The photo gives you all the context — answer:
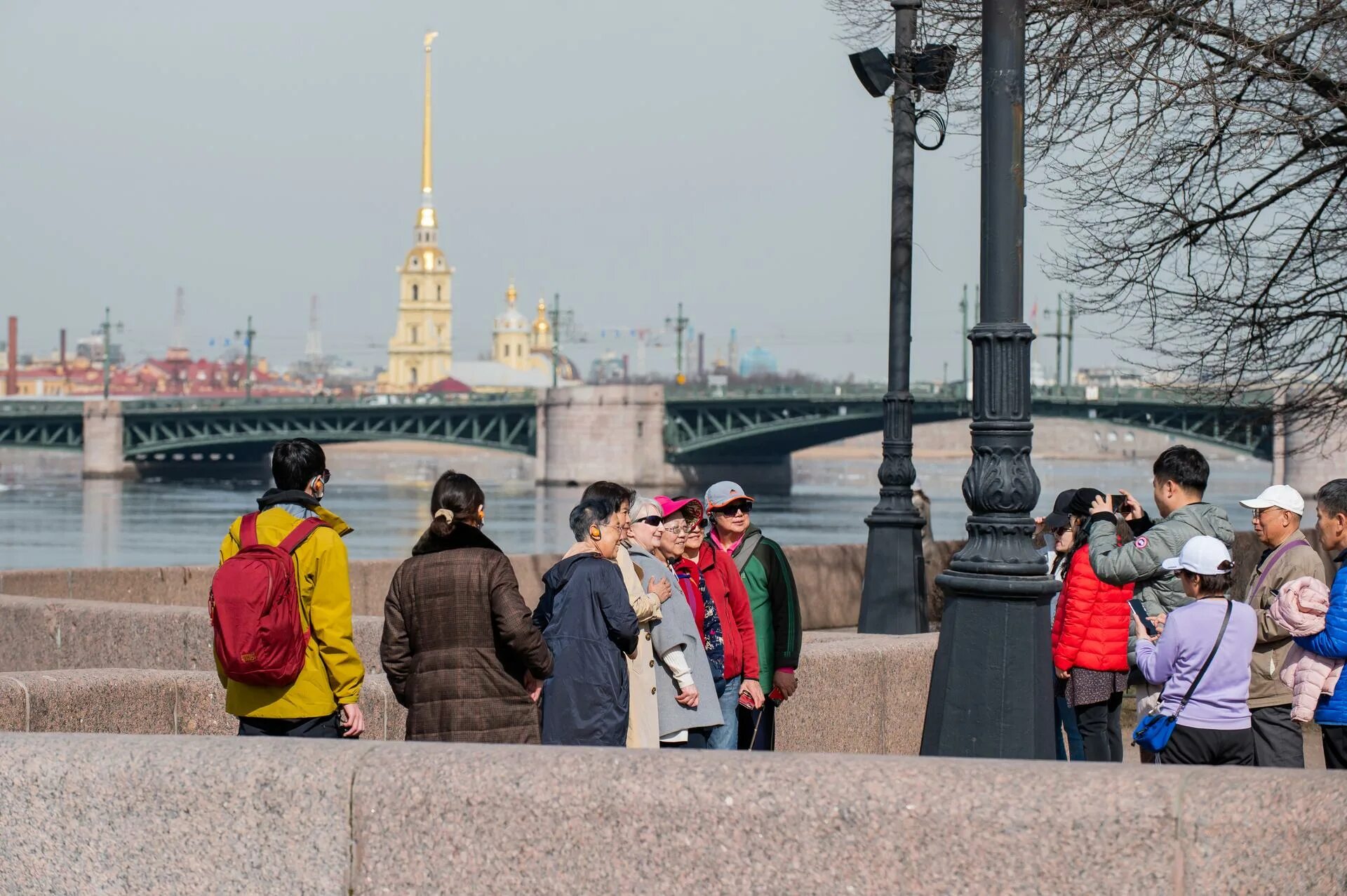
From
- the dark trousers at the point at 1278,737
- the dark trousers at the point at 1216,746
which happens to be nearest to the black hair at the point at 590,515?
the dark trousers at the point at 1216,746

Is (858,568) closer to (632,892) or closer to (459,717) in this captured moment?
(459,717)

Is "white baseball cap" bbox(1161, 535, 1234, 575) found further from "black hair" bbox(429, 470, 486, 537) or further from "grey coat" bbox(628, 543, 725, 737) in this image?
"black hair" bbox(429, 470, 486, 537)

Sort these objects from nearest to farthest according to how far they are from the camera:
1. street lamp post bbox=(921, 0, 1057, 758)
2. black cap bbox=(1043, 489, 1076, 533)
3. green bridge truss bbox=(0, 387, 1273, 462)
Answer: street lamp post bbox=(921, 0, 1057, 758) → black cap bbox=(1043, 489, 1076, 533) → green bridge truss bbox=(0, 387, 1273, 462)

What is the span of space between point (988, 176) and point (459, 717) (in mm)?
2123

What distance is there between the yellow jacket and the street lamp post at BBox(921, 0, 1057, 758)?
65.9 inches

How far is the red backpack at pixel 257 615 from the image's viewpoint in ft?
14.0

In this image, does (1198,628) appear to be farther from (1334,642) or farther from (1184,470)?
(1184,470)

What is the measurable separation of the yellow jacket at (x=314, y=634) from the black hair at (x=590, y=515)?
0.62m

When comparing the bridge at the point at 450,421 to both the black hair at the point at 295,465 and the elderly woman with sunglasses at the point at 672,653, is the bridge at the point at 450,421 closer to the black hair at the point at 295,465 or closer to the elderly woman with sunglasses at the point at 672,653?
the elderly woman with sunglasses at the point at 672,653

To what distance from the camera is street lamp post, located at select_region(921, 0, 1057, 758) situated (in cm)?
498

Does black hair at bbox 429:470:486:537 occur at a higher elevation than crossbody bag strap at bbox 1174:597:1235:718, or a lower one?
higher

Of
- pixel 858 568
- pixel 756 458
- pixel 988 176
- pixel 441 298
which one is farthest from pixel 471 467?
pixel 988 176

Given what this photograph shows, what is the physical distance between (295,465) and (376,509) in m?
56.7

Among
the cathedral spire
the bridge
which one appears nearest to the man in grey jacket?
the bridge
